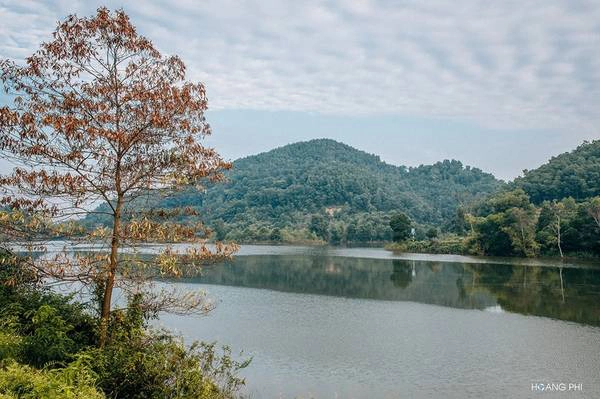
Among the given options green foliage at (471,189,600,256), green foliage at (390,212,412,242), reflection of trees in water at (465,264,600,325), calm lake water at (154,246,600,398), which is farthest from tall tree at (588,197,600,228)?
green foliage at (390,212,412,242)

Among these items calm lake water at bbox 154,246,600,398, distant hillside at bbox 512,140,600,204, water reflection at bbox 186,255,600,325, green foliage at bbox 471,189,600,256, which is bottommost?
calm lake water at bbox 154,246,600,398

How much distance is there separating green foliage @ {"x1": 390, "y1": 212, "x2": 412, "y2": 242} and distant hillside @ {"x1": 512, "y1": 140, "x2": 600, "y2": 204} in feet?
68.0

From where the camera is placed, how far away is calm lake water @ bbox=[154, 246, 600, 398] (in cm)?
1396

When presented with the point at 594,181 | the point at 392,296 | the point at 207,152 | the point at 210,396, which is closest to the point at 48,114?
the point at 207,152

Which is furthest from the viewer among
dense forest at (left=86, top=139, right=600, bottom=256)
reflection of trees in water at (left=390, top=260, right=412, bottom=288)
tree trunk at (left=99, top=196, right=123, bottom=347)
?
dense forest at (left=86, top=139, right=600, bottom=256)

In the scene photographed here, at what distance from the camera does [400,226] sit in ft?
253

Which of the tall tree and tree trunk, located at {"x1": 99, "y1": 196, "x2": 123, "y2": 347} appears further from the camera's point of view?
the tall tree

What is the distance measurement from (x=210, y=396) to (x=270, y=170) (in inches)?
5615

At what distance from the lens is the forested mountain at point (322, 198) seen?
10469cm

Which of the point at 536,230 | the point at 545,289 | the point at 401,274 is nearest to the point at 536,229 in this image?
the point at 536,230

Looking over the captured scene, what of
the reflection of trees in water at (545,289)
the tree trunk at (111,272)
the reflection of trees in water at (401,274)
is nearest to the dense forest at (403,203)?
the tree trunk at (111,272)

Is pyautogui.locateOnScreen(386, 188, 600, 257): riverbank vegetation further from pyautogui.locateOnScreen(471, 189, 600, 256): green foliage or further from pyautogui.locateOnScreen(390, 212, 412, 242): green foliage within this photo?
pyautogui.locateOnScreen(390, 212, 412, 242): green foliage

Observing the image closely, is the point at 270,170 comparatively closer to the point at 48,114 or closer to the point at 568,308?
the point at 568,308

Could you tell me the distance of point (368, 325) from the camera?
21.6 m
